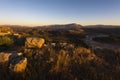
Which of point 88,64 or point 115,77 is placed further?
point 88,64

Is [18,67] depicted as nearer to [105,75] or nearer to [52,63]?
[52,63]

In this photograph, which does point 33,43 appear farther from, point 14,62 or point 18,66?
point 18,66

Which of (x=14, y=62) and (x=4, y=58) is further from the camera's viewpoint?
(x=4, y=58)

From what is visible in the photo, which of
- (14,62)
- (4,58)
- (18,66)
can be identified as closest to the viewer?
(18,66)

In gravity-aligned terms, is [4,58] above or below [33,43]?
below

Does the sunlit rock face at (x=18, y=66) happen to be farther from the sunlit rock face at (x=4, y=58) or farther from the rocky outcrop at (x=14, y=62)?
the sunlit rock face at (x=4, y=58)

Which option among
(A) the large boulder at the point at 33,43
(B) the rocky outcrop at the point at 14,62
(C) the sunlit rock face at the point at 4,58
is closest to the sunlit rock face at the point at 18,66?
(B) the rocky outcrop at the point at 14,62

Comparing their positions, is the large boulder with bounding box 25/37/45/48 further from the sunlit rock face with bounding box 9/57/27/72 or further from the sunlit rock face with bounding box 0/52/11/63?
the sunlit rock face with bounding box 9/57/27/72

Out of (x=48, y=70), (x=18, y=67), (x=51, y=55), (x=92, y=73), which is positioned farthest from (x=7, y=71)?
(x=92, y=73)

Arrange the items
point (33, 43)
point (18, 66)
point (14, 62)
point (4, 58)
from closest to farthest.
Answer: point (18, 66), point (14, 62), point (4, 58), point (33, 43)

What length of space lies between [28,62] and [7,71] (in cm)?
93

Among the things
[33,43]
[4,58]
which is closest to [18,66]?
[4,58]

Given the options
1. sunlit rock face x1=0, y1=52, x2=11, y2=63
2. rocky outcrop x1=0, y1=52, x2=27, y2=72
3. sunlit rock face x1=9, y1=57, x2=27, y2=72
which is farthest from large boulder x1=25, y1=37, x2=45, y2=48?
sunlit rock face x1=9, y1=57, x2=27, y2=72

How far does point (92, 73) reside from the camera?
5852 millimetres
